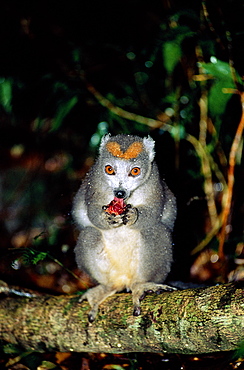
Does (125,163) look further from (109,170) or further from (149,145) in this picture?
(149,145)

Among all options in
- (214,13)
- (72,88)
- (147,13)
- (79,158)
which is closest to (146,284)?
(72,88)

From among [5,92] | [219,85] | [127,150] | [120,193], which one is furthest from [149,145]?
[5,92]

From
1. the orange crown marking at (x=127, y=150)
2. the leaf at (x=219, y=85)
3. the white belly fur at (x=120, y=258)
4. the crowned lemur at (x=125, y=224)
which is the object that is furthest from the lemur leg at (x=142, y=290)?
the leaf at (x=219, y=85)

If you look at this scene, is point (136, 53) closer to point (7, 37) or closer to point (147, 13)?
point (147, 13)

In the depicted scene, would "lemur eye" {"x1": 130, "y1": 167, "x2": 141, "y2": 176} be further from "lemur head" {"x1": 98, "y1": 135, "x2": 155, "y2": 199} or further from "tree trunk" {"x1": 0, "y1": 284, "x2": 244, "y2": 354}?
"tree trunk" {"x1": 0, "y1": 284, "x2": 244, "y2": 354}

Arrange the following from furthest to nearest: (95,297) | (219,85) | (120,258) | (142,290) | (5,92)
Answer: (5,92), (219,85), (120,258), (95,297), (142,290)

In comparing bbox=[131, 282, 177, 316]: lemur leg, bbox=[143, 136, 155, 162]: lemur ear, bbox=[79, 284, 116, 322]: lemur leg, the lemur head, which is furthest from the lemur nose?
bbox=[79, 284, 116, 322]: lemur leg
